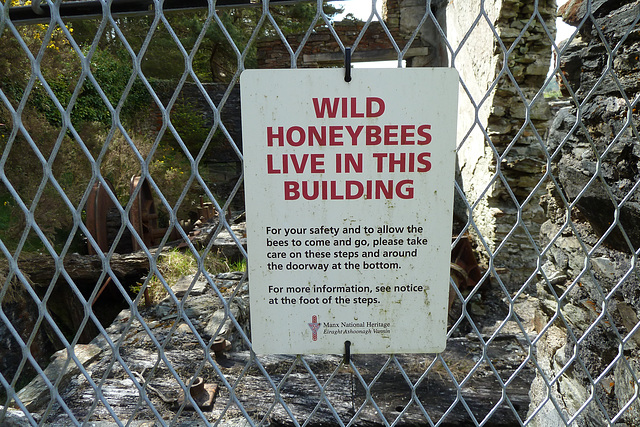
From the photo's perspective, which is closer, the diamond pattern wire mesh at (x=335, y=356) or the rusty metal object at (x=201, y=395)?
the diamond pattern wire mesh at (x=335, y=356)

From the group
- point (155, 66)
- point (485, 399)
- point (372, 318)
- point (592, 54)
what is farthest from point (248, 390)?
point (155, 66)

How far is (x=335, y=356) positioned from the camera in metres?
3.16

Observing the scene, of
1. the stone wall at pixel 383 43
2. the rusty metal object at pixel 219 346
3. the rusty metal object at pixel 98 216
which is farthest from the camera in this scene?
the stone wall at pixel 383 43

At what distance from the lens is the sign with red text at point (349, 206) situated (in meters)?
1.02

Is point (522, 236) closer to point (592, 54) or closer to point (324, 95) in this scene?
point (592, 54)

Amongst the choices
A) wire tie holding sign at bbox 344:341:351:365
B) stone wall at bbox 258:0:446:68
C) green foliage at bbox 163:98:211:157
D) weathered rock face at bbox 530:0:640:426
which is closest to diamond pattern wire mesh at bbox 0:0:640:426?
weathered rock face at bbox 530:0:640:426

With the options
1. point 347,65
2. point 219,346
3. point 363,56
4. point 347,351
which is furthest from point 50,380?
point 363,56

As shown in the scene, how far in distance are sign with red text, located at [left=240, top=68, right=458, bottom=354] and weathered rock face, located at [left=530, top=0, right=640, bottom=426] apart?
13.3 inches

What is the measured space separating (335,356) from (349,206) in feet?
7.72

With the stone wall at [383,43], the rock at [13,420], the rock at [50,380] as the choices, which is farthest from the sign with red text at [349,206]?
the stone wall at [383,43]

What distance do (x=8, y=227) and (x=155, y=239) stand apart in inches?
74.3

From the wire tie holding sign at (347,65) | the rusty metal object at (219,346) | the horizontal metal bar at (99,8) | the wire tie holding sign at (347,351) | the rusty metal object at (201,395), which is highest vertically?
the horizontal metal bar at (99,8)

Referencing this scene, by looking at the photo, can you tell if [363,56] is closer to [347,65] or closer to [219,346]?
[219,346]

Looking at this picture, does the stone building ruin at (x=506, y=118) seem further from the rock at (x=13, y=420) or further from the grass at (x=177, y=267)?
the rock at (x=13, y=420)
